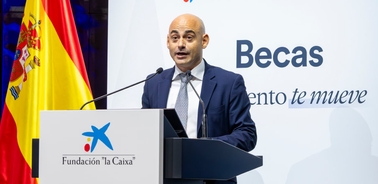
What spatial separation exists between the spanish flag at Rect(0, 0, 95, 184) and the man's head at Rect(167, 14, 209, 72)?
115 cm

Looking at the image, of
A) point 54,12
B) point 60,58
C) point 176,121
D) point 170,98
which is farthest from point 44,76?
point 176,121

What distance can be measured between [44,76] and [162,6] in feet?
3.22

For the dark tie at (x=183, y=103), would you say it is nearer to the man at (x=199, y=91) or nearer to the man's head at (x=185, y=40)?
the man at (x=199, y=91)

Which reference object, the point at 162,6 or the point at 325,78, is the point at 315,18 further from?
the point at 162,6

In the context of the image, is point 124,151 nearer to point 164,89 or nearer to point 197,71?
point 164,89

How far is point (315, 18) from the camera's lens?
4.01 metres

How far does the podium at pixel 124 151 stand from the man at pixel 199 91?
2.28 feet

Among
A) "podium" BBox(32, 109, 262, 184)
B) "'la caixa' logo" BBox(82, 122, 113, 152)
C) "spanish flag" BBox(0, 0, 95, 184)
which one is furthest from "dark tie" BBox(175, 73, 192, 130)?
"spanish flag" BBox(0, 0, 95, 184)

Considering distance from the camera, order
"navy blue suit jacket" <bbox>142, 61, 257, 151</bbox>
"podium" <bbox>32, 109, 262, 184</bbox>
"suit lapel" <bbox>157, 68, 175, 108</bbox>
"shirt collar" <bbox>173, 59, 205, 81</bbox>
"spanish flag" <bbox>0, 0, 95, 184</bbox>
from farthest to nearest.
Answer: "spanish flag" <bbox>0, 0, 95, 184</bbox> → "shirt collar" <bbox>173, 59, 205, 81</bbox> → "suit lapel" <bbox>157, 68, 175, 108</bbox> → "navy blue suit jacket" <bbox>142, 61, 257, 151</bbox> → "podium" <bbox>32, 109, 262, 184</bbox>

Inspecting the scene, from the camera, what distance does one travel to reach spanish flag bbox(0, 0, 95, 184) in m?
4.11

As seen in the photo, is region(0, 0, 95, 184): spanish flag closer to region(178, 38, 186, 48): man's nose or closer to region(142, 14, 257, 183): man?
region(142, 14, 257, 183): man

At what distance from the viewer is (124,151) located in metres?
2.21

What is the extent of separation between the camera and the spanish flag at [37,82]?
162 inches

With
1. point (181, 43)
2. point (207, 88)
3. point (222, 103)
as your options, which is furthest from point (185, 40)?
point (222, 103)
